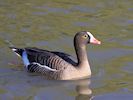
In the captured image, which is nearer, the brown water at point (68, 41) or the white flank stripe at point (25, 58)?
the brown water at point (68, 41)

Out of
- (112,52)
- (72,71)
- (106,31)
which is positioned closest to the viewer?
(72,71)

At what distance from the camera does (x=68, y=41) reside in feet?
48.9

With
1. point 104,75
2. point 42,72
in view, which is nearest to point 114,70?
point 104,75

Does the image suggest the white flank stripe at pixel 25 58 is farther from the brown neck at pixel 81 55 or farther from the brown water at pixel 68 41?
the brown neck at pixel 81 55

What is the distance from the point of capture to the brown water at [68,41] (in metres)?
12.3

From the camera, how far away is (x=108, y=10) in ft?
56.1

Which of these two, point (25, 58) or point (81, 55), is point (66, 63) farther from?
point (25, 58)

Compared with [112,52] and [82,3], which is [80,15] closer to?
[82,3]

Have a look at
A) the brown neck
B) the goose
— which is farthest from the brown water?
the brown neck

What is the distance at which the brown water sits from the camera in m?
12.3

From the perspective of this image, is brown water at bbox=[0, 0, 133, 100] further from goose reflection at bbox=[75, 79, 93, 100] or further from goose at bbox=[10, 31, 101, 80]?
goose at bbox=[10, 31, 101, 80]

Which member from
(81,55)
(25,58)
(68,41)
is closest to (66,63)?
(81,55)

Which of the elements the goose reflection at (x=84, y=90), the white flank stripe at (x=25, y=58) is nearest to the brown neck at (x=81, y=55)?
the goose reflection at (x=84, y=90)

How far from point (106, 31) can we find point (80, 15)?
1353mm
